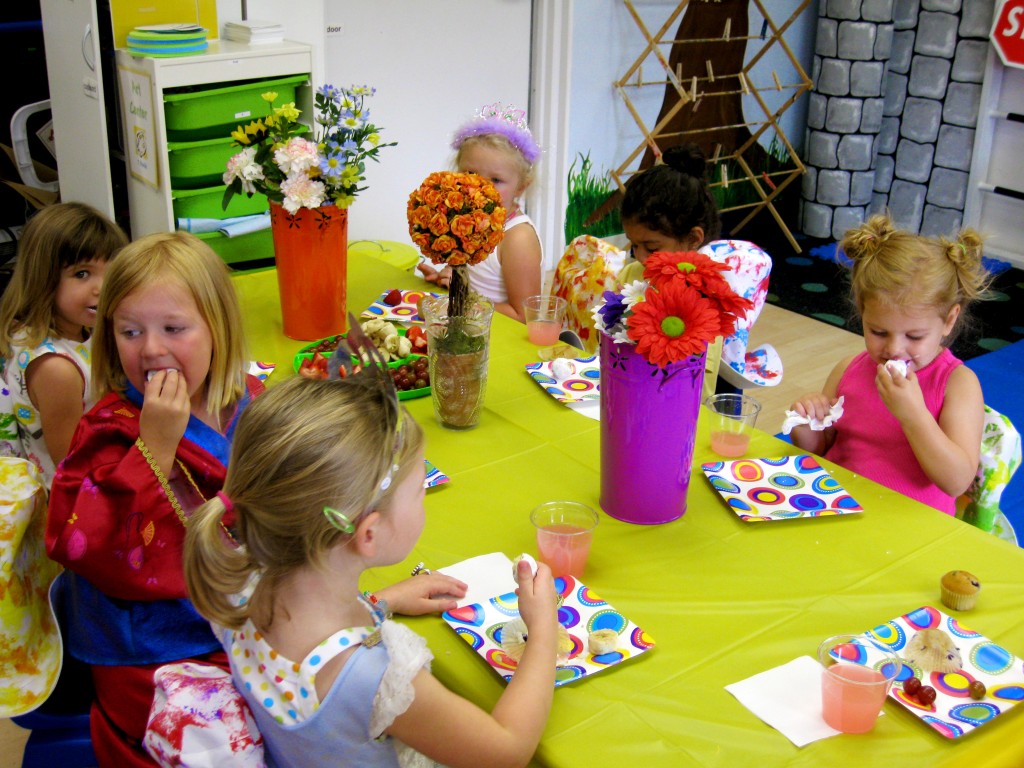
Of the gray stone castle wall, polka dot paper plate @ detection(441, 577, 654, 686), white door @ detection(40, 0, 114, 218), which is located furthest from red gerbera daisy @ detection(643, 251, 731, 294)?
the gray stone castle wall

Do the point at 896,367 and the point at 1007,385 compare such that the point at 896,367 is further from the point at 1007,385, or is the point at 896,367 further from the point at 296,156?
the point at 1007,385

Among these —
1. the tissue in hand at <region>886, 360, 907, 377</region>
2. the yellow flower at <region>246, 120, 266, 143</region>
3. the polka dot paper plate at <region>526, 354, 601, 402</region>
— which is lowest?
the polka dot paper plate at <region>526, 354, 601, 402</region>

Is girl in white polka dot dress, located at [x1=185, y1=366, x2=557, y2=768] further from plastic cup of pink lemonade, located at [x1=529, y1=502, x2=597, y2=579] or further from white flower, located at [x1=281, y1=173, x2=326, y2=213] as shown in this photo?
white flower, located at [x1=281, y1=173, x2=326, y2=213]

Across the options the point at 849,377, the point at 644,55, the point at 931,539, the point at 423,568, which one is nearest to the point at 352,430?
the point at 423,568

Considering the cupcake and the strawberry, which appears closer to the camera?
the cupcake

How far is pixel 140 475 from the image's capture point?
1442 mm

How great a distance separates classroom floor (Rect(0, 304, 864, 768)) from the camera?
3.71 metres

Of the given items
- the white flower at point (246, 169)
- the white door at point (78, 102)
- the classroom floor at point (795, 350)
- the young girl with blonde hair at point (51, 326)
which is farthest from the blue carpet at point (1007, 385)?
the white door at point (78, 102)

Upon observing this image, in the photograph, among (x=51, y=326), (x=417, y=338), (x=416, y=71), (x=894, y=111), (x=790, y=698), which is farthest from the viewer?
(x=894, y=111)

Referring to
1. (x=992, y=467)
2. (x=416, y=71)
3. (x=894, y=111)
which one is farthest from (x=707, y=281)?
(x=894, y=111)

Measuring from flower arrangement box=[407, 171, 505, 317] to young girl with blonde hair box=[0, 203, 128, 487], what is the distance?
63 cm

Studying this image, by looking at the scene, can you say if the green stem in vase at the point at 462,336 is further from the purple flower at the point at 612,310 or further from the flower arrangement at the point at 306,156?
the flower arrangement at the point at 306,156

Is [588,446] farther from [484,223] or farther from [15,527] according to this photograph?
[15,527]

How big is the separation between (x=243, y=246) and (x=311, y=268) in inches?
48.8
